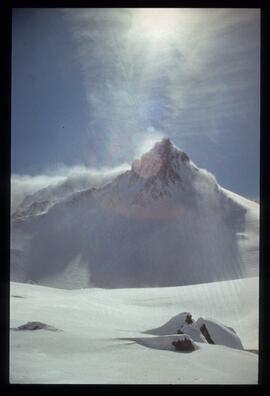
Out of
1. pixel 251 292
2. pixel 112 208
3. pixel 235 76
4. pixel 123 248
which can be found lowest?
pixel 251 292

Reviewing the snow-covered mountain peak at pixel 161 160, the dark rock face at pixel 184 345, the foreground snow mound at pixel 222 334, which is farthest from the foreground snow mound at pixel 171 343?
the snow-covered mountain peak at pixel 161 160

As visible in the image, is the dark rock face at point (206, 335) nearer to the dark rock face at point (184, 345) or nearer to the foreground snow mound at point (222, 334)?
the foreground snow mound at point (222, 334)

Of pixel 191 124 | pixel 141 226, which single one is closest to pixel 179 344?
pixel 141 226

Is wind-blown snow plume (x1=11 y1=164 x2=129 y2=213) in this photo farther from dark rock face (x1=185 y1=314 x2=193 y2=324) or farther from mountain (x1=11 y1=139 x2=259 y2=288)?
dark rock face (x1=185 y1=314 x2=193 y2=324)

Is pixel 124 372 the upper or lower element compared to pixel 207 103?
lower

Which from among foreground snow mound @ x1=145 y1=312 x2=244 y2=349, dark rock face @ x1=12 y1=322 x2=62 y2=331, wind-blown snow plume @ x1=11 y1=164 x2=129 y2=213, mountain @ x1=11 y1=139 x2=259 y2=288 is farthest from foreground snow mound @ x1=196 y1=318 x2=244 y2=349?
wind-blown snow plume @ x1=11 y1=164 x2=129 y2=213

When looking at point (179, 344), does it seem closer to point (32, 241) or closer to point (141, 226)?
point (141, 226)
